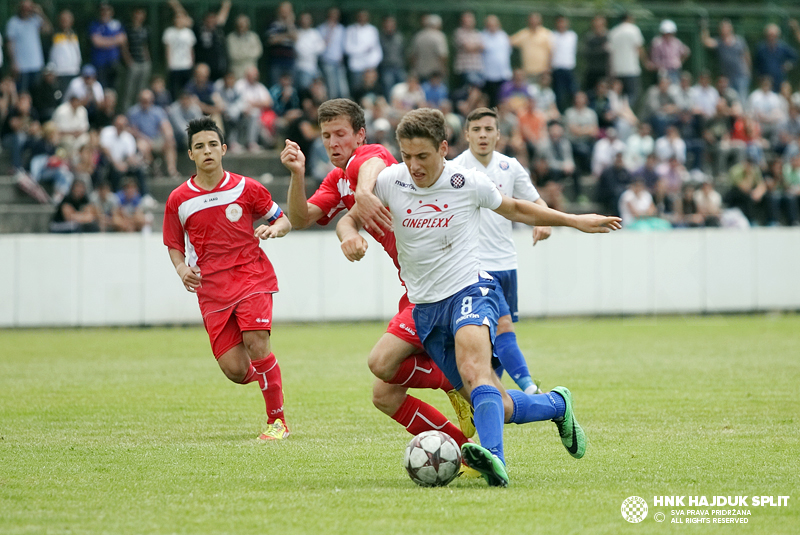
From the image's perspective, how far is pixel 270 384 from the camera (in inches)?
322

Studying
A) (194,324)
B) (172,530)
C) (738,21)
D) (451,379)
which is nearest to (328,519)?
(172,530)

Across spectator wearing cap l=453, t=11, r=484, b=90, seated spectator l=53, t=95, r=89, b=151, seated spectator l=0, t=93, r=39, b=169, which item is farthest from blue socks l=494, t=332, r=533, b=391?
spectator wearing cap l=453, t=11, r=484, b=90

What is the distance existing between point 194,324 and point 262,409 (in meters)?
9.61

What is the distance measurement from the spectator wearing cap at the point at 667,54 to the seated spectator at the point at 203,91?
1081cm

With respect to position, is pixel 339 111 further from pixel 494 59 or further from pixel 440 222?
pixel 494 59

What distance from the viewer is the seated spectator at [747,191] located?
22.4 m

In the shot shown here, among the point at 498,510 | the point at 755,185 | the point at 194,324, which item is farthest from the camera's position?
the point at 755,185

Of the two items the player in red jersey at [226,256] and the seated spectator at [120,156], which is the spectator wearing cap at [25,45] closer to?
the seated spectator at [120,156]

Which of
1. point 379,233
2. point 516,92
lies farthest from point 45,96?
point 379,233

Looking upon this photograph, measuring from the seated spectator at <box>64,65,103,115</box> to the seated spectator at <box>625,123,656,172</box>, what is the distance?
35.8 ft

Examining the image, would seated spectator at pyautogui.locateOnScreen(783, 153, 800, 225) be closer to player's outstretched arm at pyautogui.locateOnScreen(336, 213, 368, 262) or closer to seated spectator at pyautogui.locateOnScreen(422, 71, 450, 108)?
seated spectator at pyautogui.locateOnScreen(422, 71, 450, 108)

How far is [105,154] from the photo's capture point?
1908 centimetres

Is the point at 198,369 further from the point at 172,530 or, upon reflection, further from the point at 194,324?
the point at 172,530

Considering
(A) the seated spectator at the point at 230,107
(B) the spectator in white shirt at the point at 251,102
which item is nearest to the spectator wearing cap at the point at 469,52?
(B) the spectator in white shirt at the point at 251,102
